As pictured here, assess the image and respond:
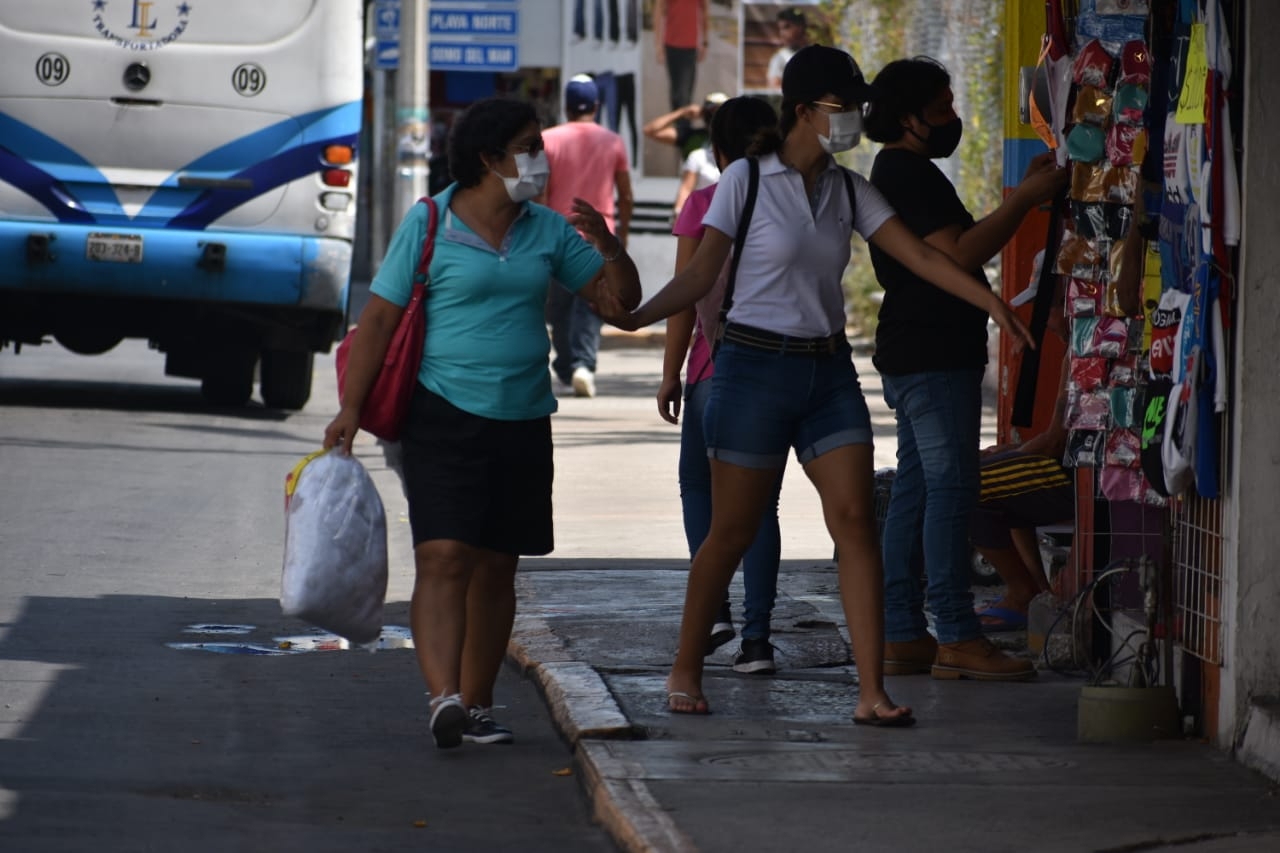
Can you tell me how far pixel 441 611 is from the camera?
6441 mm

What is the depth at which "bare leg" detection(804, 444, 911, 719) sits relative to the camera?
6.62 metres

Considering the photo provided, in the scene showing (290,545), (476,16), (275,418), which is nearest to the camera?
(290,545)

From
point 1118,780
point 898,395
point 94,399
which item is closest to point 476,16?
point 94,399

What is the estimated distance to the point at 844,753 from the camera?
626 centimetres

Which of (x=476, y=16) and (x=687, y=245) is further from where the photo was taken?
(x=476, y=16)

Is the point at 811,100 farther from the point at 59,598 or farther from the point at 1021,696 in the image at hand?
the point at 59,598

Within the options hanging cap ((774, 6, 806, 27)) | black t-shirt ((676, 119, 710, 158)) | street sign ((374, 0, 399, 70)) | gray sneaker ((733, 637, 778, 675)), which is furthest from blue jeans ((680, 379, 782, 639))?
hanging cap ((774, 6, 806, 27))

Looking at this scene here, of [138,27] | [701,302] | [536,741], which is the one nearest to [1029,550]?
[701,302]

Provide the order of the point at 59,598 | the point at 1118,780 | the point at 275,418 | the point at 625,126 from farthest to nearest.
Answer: the point at 625,126 → the point at 275,418 → the point at 59,598 → the point at 1118,780

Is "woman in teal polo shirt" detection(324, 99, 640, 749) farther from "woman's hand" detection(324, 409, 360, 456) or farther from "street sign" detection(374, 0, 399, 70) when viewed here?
"street sign" detection(374, 0, 399, 70)

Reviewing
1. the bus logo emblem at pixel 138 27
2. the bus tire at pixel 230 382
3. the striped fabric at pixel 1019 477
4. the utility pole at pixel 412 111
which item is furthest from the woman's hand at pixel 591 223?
the utility pole at pixel 412 111

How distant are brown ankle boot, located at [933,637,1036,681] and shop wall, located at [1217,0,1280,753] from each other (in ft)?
3.89

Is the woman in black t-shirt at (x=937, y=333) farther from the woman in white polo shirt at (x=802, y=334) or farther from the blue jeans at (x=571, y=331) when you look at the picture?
the blue jeans at (x=571, y=331)

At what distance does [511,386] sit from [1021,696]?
1823 millimetres
